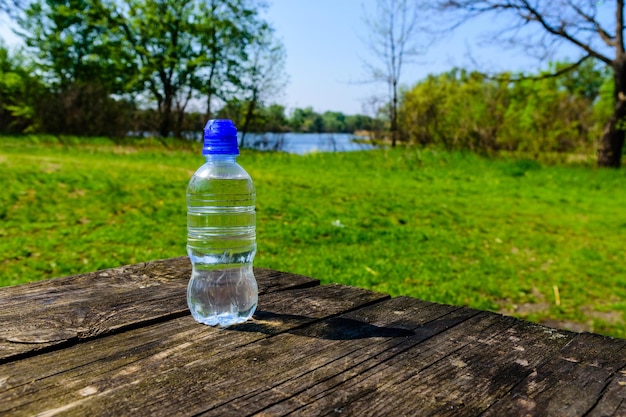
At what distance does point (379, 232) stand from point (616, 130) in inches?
548

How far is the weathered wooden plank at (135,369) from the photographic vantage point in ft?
3.54

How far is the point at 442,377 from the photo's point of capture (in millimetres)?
1242

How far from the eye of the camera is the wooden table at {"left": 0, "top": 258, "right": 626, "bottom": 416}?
1.10m

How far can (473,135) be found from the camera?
22.4 meters

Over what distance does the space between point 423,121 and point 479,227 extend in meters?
15.9

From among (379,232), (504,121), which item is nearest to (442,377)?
(379,232)

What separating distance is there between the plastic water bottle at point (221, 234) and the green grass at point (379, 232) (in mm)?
3374

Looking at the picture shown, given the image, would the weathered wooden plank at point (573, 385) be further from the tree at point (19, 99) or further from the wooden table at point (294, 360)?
the tree at point (19, 99)

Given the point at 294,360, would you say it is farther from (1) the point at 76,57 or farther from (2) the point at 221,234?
(1) the point at 76,57

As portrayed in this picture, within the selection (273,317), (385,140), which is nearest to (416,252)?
(273,317)

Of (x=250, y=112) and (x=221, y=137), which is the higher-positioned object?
(x=250, y=112)

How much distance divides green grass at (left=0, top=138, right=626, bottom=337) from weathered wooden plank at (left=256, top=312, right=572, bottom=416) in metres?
3.83

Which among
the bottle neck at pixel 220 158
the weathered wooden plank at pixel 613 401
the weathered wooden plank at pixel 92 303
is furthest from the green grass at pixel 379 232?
the weathered wooden plank at pixel 613 401

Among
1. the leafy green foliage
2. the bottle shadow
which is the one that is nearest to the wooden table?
the bottle shadow
